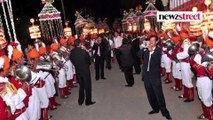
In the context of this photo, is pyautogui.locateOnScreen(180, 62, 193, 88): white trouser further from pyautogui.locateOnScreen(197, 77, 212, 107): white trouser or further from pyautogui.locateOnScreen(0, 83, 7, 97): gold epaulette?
pyautogui.locateOnScreen(0, 83, 7, 97): gold epaulette

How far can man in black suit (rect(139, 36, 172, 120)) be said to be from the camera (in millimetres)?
8164

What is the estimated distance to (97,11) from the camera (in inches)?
2566

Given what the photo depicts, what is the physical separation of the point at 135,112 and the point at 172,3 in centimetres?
2185

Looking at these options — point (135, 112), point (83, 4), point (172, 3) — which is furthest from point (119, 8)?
point (135, 112)

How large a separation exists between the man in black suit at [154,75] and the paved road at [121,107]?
1.51 ft

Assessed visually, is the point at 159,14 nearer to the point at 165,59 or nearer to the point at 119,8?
the point at 165,59

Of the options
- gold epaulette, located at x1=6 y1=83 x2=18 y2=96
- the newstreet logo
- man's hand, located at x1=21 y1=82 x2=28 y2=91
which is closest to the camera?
gold epaulette, located at x1=6 y1=83 x2=18 y2=96

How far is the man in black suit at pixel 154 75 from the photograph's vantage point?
816cm

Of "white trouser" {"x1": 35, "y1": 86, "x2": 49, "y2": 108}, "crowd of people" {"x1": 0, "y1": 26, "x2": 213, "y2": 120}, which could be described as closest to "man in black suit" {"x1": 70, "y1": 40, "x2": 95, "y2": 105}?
"crowd of people" {"x1": 0, "y1": 26, "x2": 213, "y2": 120}

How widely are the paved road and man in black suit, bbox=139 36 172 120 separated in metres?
0.46

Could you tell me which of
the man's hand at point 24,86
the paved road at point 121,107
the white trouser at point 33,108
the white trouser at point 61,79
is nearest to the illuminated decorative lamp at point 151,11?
the paved road at point 121,107

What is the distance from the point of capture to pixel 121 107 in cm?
1005

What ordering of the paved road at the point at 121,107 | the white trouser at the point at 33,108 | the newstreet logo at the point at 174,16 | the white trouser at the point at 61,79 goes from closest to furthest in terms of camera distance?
the white trouser at the point at 33,108 → the newstreet logo at the point at 174,16 → the paved road at the point at 121,107 → the white trouser at the point at 61,79

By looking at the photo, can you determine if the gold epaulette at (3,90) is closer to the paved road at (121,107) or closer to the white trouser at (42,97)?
the white trouser at (42,97)
